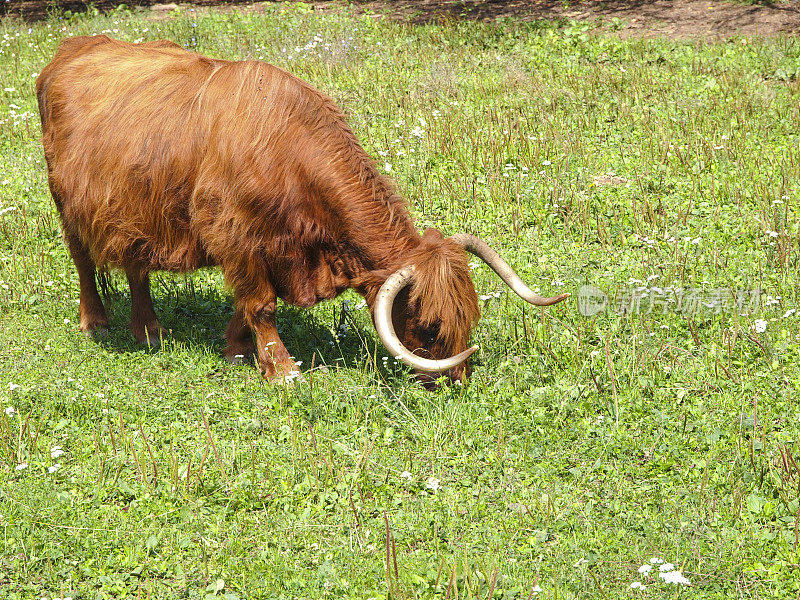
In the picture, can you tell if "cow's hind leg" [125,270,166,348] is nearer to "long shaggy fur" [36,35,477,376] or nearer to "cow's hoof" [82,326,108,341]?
"cow's hoof" [82,326,108,341]

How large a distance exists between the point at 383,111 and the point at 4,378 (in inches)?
209

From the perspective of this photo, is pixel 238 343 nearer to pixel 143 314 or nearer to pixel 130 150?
pixel 143 314

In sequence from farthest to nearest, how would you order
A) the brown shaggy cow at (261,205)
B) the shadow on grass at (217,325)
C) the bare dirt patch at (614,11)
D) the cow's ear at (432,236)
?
Result: the bare dirt patch at (614,11) → the shadow on grass at (217,325) → the cow's ear at (432,236) → the brown shaggy cow at (261,205)

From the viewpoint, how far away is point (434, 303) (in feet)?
15.9

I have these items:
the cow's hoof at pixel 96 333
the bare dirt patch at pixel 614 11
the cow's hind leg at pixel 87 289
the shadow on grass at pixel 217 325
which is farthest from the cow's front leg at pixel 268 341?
the bare dirt patch at pixel 614 11

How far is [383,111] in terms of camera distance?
9531mm

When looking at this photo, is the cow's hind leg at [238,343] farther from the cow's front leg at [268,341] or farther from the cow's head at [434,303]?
the cow's head at [434,303]

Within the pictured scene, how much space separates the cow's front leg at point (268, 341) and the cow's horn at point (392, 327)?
789 millimetres

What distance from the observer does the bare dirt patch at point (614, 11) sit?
11.4 metres

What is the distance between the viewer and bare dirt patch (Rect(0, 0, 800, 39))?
11422 millimetres

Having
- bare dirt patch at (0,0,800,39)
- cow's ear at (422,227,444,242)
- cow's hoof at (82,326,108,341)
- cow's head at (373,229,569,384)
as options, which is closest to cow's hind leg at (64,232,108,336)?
cow's hoof at (82,326,108,341)

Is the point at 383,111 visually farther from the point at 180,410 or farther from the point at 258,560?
the point at 258,560

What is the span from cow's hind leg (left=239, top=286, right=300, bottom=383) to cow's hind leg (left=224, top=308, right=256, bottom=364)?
0.91 ft

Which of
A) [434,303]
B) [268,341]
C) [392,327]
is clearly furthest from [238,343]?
A: [434,303]
